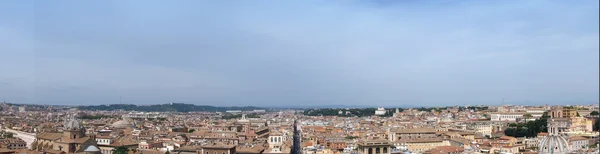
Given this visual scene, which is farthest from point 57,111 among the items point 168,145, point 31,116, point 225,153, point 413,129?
point 225,153

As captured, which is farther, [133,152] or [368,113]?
[368,113]

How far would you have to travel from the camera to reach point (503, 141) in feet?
89.6

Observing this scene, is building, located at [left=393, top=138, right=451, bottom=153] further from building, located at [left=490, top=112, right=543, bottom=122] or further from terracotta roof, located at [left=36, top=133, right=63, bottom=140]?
building, located at [left=490, top=112, right=543, bottom=122]

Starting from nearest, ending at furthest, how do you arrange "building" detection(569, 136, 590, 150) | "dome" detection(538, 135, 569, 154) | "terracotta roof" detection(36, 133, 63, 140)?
"dome" detection(538, 135, 569, 154) → "building" detection(569, 136, 590, 150) → "terracotta roof" detection(36, 133, 63, 140)

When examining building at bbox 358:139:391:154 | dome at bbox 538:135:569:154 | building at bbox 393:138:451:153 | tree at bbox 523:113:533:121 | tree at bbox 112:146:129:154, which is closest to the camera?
dome at bbox 538:135:569:154

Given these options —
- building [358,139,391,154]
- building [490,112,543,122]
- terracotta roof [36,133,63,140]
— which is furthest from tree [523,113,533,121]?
terracotta roof [36,133,63,140]

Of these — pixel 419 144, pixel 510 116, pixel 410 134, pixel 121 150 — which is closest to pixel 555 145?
pixel 419 144

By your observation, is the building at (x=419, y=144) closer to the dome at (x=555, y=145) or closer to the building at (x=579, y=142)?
the building at (x=579, y=142)

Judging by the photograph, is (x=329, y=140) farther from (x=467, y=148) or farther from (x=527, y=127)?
(x=527, y=127)

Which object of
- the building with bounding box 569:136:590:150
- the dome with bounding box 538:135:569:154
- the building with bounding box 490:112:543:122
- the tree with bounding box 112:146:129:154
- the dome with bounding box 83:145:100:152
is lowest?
the tree with bounding box 112:146:129:154

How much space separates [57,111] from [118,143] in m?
36.0

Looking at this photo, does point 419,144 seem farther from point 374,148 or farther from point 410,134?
point 374,148

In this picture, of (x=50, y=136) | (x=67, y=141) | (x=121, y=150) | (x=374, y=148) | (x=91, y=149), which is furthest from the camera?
(x=50, y=136)

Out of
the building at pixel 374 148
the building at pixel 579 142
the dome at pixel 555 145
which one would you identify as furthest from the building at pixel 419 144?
the dome at pixel 555 145
